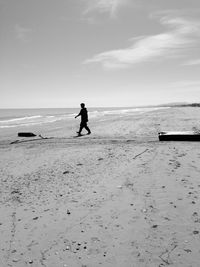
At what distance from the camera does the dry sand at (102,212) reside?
3.72m

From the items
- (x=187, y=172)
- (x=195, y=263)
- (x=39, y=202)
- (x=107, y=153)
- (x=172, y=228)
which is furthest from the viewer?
(x=107, y=153)

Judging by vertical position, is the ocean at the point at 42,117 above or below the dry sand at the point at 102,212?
above

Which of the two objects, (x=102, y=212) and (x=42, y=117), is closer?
(x=102, y=212)

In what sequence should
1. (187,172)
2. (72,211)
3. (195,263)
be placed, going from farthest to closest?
(187,172) < (72,211) < (195,263)

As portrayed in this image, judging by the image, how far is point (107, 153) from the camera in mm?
9961

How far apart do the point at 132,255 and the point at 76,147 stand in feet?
26.6

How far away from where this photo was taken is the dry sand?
372cm

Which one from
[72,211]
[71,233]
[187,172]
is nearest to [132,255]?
[71,233]

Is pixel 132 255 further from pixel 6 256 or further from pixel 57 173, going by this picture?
pixel 57 173

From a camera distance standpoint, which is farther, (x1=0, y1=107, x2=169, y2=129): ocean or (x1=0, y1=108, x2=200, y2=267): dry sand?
(x1=0, y1=107, x2=169, y2=129): ocean

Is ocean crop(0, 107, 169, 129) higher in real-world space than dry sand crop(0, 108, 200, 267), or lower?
higher

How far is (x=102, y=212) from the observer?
498cm

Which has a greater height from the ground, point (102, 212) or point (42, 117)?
point (42, 117)

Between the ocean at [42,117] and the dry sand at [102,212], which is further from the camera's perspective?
the ocean at [42,117]
